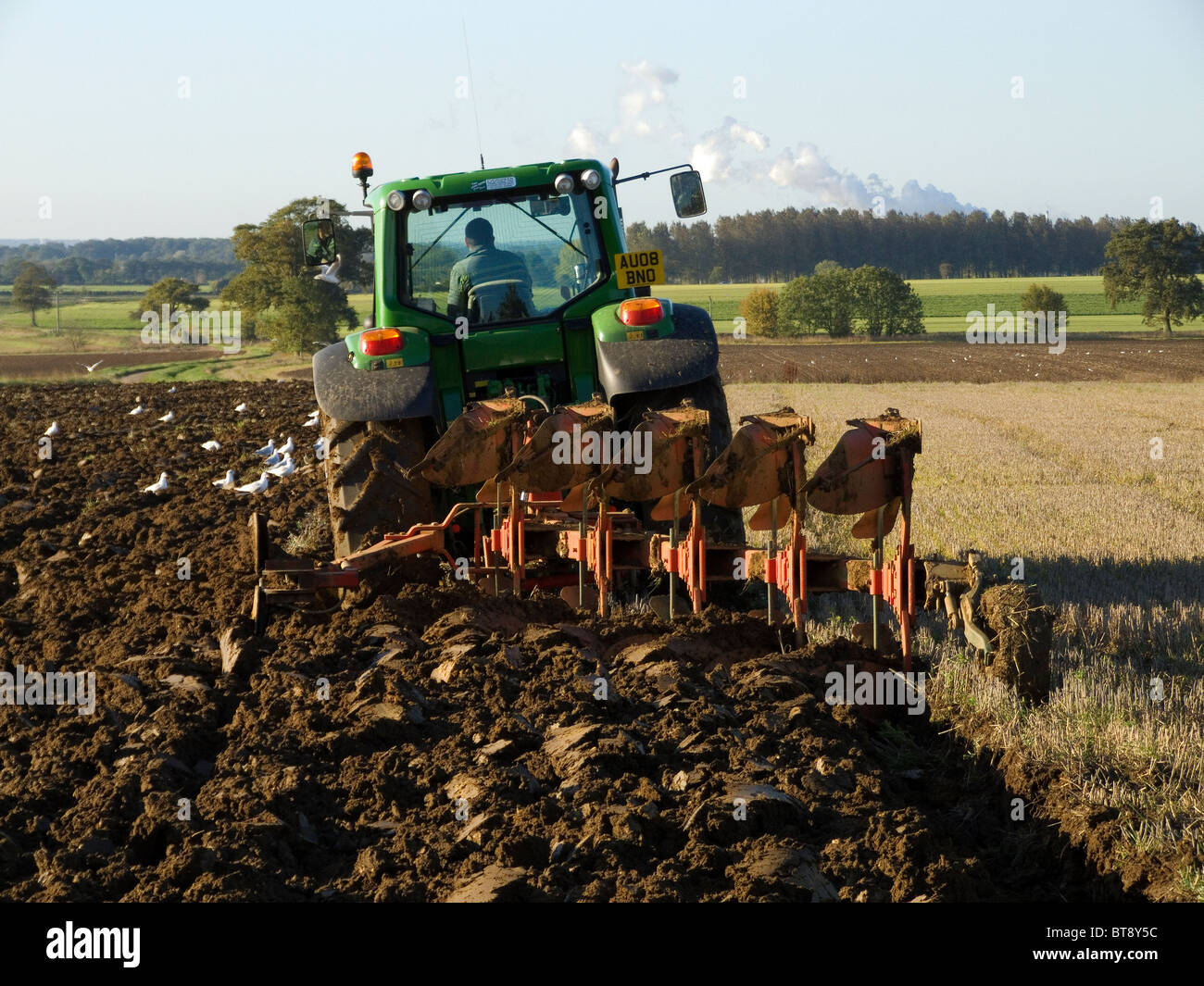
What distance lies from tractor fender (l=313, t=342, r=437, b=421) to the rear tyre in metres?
0.12

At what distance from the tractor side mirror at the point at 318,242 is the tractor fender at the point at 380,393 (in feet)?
3.30

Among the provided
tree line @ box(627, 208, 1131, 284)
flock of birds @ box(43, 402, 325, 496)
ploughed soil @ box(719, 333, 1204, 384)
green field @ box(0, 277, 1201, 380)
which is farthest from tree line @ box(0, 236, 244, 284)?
flock of birds @ box(43, 402, 325, 496)

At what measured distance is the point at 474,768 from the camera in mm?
3883

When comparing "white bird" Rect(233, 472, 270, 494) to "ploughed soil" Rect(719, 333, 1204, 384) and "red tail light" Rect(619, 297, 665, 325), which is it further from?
"ploughed soil" Rect(719, 333, 1204, 384)

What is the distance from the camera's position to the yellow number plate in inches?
257

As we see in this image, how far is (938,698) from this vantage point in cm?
480

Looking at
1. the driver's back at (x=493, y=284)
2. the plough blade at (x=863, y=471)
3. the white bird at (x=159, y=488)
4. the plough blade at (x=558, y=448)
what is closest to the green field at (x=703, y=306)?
the white bird at (x=159, y=488)

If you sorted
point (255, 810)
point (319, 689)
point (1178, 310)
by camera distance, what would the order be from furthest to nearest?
1. point (1178, 310)
2. point (319, 689)
3. point (255, 810)

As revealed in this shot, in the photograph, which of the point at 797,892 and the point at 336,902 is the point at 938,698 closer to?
the point at 797,892

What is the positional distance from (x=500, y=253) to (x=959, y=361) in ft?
107

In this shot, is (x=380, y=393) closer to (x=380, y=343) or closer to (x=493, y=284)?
(x=380, y=343)

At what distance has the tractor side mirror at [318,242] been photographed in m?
7.19
